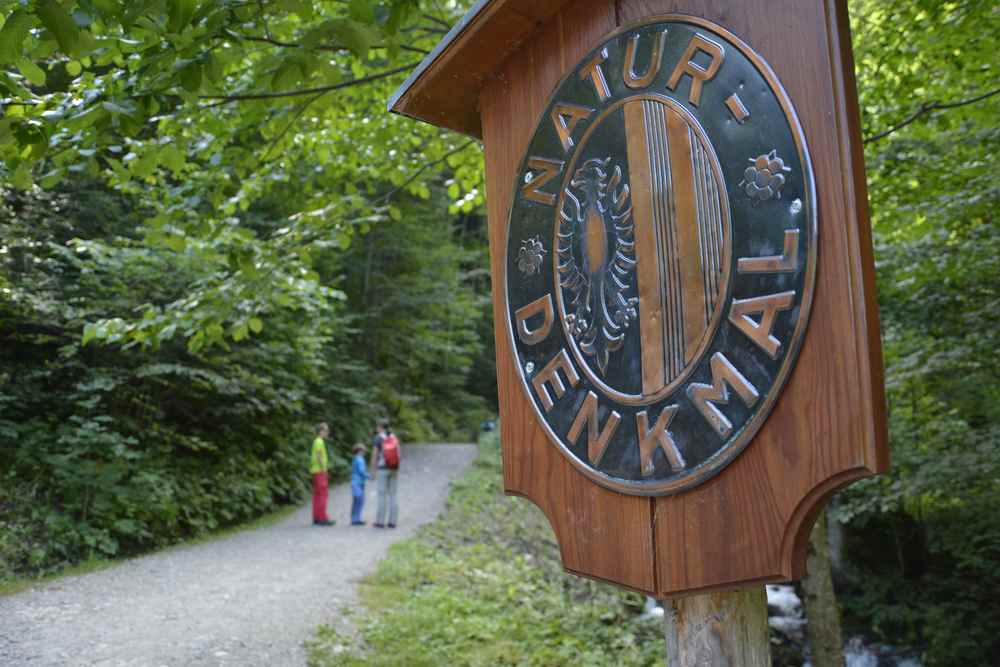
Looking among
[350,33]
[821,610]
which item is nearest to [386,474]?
[821,610]

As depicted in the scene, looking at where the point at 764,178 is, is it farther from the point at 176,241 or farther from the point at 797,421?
the point at 176,241

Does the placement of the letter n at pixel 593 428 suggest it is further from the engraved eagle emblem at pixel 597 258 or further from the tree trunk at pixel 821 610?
the tree trunk at pixel 821 610

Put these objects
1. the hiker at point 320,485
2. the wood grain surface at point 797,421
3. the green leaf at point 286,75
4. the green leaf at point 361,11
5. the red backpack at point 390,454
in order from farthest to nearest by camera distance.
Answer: the hiker at point 320,485 → the red backpack at point 390,454 → the green leaf at point 286,75 → the green leaf at point 361,11 → the wood grain surface at point 797,421

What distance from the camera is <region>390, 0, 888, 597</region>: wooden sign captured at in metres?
1.24

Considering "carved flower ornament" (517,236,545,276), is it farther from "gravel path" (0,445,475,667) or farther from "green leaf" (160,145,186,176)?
"gravel path" (0,445,475,667)

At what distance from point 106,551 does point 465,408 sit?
1748 centimetres

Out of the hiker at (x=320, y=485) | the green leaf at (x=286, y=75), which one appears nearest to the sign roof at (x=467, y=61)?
the green leaf at (x=286, y=75)

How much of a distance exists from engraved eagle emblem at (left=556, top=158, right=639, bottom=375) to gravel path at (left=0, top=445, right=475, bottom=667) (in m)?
4.56

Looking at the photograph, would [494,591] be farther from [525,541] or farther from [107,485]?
[107,485]

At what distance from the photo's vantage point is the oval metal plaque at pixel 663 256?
130 centimetres

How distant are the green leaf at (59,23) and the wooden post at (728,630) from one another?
2.22 metres

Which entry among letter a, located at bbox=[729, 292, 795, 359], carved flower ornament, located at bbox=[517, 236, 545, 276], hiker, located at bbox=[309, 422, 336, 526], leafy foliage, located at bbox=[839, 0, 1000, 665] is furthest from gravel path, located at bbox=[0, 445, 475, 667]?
leafy foliage, located at bbox=[839, 0, 1000, 665]

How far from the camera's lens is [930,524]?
7797 millimetres

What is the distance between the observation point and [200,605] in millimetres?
6422
